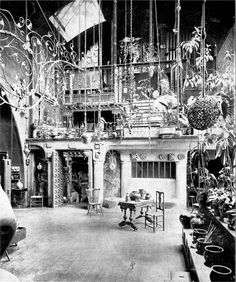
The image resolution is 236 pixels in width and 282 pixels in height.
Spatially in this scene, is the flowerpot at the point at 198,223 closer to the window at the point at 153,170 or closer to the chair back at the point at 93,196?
the chair back at the point at 93,196

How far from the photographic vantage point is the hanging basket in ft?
11.0

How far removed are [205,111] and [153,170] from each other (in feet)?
29.6

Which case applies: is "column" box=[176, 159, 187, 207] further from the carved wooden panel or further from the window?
the carved wooden panel

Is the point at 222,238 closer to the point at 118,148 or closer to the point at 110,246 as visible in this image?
the point at 110,246

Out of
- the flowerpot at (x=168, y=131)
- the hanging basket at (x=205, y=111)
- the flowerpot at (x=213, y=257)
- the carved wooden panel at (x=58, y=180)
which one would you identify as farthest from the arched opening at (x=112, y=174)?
the hanging basket at (x=205, y=111)

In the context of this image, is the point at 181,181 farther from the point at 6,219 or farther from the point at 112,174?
the point at 6,219

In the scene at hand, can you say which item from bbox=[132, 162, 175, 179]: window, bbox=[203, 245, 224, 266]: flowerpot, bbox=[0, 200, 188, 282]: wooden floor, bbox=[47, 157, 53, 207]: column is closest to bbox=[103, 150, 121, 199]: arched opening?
bbox=[132, 162, 175, 179]: window

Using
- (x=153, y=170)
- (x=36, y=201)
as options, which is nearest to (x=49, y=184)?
(x=36, y=201)

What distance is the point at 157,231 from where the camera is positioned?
7.93 metres

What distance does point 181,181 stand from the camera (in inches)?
458

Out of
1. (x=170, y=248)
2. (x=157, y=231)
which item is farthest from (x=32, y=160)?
(x=170, y=248)

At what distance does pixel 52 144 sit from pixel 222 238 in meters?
9.09

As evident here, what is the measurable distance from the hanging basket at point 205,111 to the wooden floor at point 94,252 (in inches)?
98.3

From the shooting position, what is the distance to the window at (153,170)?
12.0 metres
